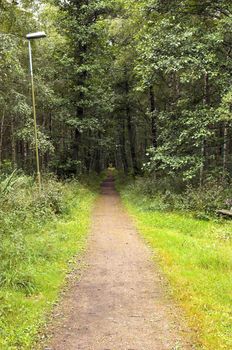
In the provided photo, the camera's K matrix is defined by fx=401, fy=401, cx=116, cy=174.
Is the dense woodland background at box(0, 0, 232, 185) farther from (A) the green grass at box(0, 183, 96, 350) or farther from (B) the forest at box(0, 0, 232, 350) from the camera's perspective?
(A) the green grass at box(0, 183, 96, 350)

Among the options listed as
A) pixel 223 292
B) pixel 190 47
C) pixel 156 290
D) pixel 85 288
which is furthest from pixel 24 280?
pixel 190 47

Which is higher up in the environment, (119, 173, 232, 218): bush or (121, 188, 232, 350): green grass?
(119, 173, 232, 218): bush

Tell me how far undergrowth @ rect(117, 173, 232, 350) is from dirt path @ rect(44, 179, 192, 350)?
1.04 ft

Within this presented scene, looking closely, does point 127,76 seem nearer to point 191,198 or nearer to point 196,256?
point 191,198

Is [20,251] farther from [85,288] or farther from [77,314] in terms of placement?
[77,314]

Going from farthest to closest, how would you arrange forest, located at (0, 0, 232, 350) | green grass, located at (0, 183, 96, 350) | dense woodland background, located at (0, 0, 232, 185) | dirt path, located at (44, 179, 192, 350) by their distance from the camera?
dense woodland background, located at (0, 0, 232, 185) < forest, located at (0, 0, 232, 350) < green grass, located at (0, 183, 96, 350) < dirt path, located at (44, 179, 192, 350)

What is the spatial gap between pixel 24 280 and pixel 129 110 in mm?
23594

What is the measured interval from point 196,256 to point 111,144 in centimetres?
2042

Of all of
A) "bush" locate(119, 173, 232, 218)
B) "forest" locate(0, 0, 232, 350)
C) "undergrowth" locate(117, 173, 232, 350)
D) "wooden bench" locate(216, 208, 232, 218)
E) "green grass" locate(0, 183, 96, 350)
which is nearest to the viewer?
"green grass" locate(0, 183, 96, 350)

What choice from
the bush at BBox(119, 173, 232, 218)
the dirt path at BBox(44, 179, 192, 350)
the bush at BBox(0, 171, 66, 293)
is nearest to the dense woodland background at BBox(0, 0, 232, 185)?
the bush at BBox(119, 173, 232, 218)

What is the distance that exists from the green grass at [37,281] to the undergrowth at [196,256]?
A: 203cm

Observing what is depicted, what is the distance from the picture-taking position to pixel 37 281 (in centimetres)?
703

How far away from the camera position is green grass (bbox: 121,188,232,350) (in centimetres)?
554

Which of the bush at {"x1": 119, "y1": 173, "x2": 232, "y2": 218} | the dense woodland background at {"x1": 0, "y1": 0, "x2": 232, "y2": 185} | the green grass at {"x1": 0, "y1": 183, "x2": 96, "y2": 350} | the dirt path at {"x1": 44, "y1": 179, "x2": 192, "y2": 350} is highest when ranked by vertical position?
the dense woodland background at {"x1": 0, "y1": 0, "x2": 232, "y2": 185}
